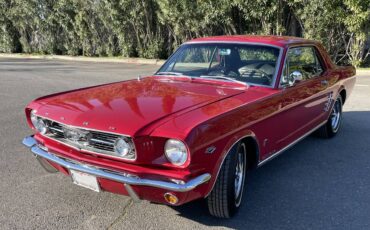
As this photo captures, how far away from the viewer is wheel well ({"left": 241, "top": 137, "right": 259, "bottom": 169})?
380 cm

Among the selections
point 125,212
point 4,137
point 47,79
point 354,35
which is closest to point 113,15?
point 47,79

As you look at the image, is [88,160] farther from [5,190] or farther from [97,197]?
[5,190]

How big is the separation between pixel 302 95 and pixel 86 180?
2661 millimetres

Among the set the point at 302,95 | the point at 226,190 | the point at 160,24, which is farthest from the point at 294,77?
the point at 160,24

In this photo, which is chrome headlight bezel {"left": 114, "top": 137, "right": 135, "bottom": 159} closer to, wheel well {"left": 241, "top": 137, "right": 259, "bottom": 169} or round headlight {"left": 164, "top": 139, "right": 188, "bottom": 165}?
round headlight {"left": 164, "top": 139, "right": 188, "bottom": 165}

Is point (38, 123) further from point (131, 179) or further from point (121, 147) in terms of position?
point (131, 179)

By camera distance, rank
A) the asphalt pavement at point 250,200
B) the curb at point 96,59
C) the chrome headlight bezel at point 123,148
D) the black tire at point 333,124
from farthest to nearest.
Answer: the curb at point 96,59, the black tire at point 333,124, the asphalt pavement at point 250,200, the chrome headlight bezel at point 123,148

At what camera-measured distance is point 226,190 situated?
11.0ft

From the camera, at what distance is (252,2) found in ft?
46.4

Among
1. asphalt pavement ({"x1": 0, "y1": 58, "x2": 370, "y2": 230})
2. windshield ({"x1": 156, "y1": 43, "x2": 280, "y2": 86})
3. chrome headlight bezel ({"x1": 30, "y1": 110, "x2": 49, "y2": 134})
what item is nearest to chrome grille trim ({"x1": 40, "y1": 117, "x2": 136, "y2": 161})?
chrome headlight bezel ({"x1": 30, "y1": 110, "x2": 49, "y2": 134})

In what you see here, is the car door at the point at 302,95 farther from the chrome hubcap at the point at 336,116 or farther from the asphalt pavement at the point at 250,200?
the chrome hubcap at the point at 336,116

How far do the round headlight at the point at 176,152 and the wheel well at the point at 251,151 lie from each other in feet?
2.93

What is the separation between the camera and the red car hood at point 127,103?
10.5 feet

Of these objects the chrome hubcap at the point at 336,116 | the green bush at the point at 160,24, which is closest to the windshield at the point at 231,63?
the chrome hubcap at the point at 336,116
